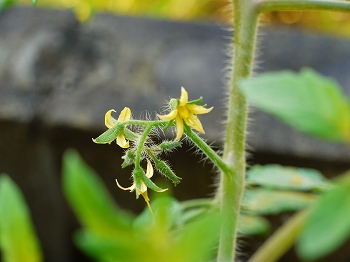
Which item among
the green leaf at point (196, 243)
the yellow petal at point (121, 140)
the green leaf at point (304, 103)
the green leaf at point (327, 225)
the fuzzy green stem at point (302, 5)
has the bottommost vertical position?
the green leaf at point (196, 243)

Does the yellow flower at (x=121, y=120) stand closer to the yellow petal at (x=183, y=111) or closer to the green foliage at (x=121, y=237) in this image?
the yellow petal at (x=183, y=111)

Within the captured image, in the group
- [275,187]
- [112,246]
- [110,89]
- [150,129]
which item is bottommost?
[112,246]

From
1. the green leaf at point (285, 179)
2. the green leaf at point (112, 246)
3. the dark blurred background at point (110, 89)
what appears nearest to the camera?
the green leaf at point (112, 246)

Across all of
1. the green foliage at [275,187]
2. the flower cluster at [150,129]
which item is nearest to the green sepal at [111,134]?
the flower cluster at [150,129]

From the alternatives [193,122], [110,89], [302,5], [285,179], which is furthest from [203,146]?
[110,89]

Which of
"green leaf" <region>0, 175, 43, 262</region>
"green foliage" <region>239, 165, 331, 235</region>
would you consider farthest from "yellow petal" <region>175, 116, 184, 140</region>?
"green foliage" <region>239, 165, 331, 235</region>

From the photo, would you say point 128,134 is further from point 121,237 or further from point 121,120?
point 121,237
